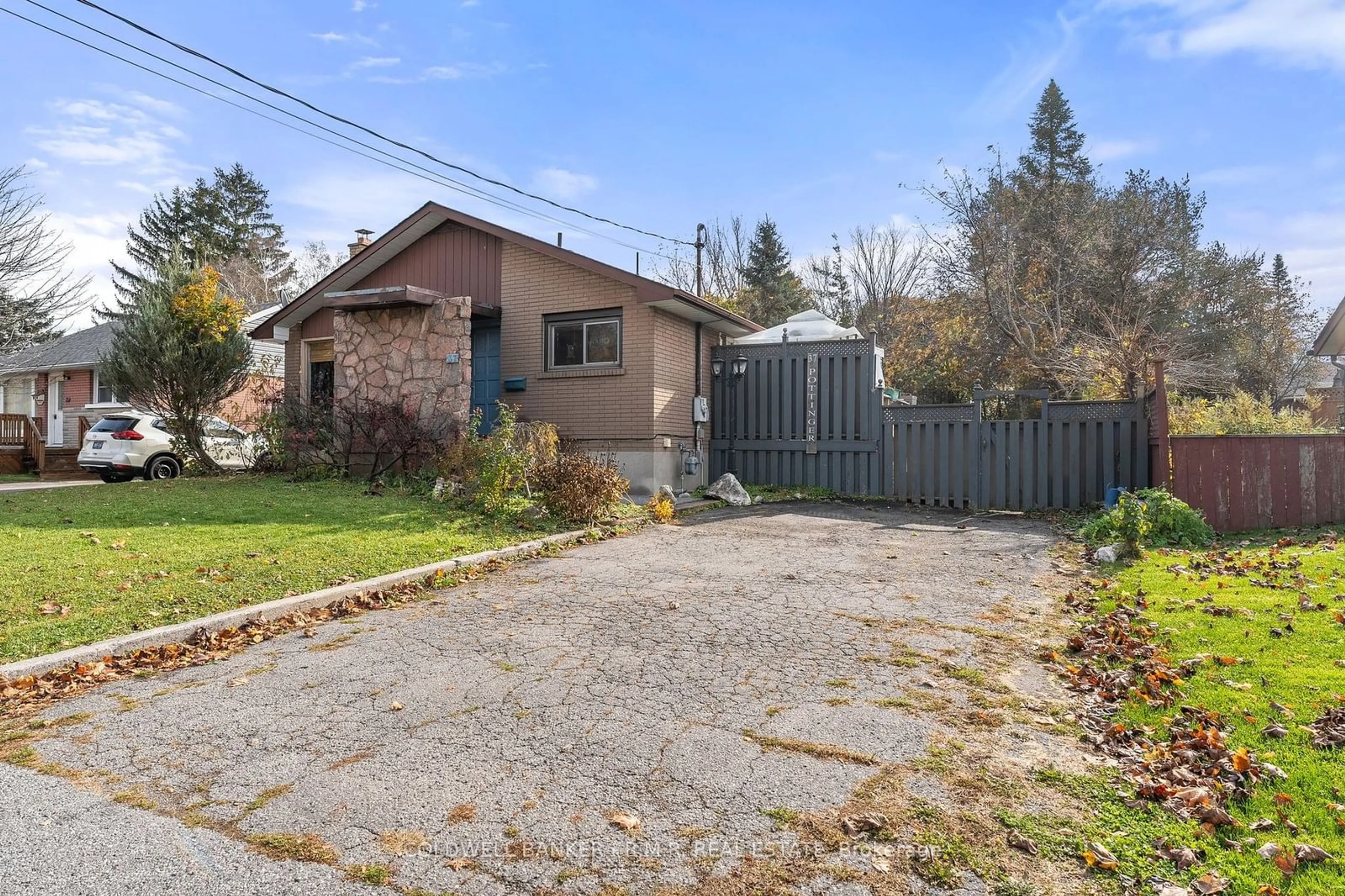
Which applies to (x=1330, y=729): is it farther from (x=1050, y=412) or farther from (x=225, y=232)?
(x=225, y=232)

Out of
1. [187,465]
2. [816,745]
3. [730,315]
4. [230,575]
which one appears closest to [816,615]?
[816,745]

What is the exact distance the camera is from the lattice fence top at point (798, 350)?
13.6 meters

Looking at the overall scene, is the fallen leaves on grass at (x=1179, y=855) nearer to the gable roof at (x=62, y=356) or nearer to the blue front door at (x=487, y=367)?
the blue front door at (x=487, y=367)

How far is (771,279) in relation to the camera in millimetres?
39875

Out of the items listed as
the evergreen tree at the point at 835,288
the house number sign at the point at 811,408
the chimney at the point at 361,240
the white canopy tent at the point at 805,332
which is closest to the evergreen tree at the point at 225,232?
the chimney at the point at 361,240

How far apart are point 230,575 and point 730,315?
384 inches

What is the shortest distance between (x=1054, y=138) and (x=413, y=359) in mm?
34298

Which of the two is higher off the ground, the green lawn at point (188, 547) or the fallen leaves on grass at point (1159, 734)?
the green lawn at point (188, 547)

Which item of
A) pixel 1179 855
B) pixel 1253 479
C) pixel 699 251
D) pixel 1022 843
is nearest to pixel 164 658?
pixel 1022 843

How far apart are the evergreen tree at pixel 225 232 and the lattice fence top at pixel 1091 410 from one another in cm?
3984

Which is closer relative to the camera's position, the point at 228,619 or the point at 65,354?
the point at 228,619

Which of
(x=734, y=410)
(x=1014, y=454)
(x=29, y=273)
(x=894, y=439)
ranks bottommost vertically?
(x=1014, y=454)

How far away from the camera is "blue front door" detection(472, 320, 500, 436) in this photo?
14.4 meters

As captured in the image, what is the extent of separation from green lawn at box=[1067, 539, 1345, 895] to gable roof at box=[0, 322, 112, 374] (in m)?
29.7
